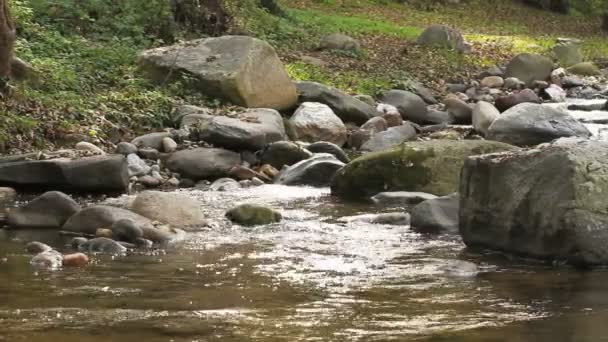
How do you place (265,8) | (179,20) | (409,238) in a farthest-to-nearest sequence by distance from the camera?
(265,8), (179,20), (409,238)

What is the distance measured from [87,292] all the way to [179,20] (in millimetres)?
12812

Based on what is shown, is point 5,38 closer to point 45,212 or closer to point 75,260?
point 45,212

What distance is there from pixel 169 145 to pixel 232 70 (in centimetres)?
238

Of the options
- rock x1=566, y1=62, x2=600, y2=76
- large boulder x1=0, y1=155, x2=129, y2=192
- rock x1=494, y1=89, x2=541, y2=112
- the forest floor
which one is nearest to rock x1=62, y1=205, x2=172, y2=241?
large boulder x1=0, y1=155, x2=129, y2=192

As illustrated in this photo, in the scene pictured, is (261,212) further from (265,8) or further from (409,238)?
(265,8)

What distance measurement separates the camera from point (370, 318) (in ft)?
18.4

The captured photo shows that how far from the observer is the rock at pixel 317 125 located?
13.7 meters

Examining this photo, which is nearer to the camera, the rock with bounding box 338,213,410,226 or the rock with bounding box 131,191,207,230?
the rock with bounding box 131,191,207,230

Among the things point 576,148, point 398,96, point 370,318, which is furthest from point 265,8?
point 370,318

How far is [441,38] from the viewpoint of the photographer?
78.3 ft

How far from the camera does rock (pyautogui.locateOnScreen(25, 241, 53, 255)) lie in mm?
7391

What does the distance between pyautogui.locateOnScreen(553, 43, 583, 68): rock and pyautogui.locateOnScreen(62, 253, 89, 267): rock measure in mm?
19500

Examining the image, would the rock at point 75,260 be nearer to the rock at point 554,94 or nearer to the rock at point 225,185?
the rock at point 225,185

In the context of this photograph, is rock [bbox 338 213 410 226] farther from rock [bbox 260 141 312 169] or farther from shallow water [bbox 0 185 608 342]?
rock [bbox 260 141 312 169]
